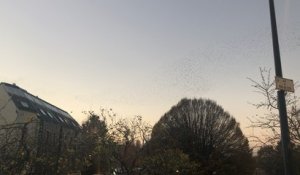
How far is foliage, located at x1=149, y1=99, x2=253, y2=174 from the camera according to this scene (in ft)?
162

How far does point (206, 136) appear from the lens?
51.3 meters

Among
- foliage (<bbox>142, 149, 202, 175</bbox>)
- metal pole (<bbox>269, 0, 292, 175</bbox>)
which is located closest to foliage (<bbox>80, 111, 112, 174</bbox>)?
foliage (<bbox>142, 149, 202, 175</bbox>)

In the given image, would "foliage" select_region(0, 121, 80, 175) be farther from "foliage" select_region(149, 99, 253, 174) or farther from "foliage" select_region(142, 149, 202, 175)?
"foliage" select_region(149, 99, 253, 174)

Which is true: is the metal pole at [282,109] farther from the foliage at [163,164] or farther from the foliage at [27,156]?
the foliage at [163,164]

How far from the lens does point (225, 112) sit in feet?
175

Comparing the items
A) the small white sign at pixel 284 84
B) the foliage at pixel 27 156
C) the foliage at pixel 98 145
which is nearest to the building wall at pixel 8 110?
the foliage at pixel 98 145

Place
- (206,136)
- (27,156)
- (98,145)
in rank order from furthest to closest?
(206,136), (98,145), (27,156)

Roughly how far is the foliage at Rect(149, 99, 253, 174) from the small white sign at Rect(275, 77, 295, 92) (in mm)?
38520

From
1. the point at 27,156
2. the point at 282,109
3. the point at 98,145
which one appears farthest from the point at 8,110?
the point at 282,109

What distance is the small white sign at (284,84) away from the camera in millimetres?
9695

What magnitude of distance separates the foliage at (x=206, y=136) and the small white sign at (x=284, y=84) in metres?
38.5

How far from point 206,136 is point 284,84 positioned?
138 ft

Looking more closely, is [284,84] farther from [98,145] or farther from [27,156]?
[98,145]

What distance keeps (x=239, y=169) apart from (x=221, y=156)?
131 inches
